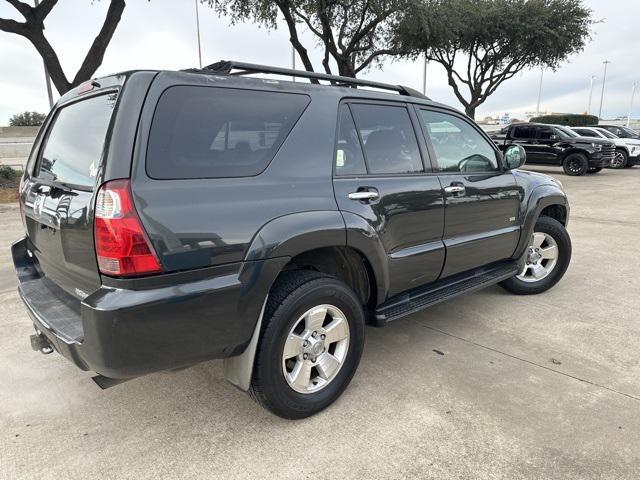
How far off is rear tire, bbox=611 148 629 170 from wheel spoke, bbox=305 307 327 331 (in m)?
19.0

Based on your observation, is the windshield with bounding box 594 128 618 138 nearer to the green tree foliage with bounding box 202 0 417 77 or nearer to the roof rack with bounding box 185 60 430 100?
the green tree foliage with bounding box 202 0 417 77

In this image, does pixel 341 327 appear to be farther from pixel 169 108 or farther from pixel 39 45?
pixel 39 45

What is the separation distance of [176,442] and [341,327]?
1.05 metres

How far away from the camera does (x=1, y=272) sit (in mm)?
5168

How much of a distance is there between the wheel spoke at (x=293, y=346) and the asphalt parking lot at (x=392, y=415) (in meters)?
0.42

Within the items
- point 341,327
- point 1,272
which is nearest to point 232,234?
point 341,327

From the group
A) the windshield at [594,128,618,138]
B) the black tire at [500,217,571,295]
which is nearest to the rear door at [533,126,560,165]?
the windshield at [594,128,618,138]

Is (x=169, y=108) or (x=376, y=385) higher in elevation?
(x=169, y=108)

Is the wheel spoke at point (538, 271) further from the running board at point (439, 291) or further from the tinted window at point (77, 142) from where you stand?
the tinted window at point (77, 142)

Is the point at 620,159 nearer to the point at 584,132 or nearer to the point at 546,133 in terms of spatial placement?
the point at 584,132

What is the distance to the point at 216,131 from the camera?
7.23 feet

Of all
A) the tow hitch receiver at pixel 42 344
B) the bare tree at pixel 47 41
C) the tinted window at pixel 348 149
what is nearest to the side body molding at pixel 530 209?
the tinted window at pixel 348 149

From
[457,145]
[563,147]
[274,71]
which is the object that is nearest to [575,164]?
[563,147]

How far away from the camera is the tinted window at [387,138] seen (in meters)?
2.91
